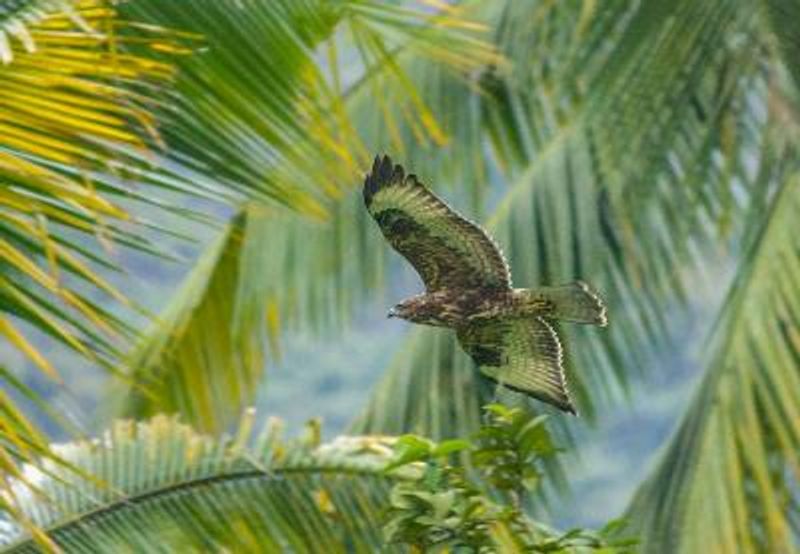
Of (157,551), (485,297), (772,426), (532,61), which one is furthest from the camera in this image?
(532,61)

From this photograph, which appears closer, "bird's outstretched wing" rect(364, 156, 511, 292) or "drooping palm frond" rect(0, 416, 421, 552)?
"bird's outstretched wing" rect(364, 156, 511, 292)

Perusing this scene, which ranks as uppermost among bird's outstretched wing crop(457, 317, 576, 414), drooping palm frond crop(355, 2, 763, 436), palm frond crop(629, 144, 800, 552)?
drooping palm frond crop(355, 2, 763, 436)

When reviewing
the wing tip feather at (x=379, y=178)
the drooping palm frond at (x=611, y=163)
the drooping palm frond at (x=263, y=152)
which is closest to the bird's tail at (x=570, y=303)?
the wing tip feather at (x=379, y=178)

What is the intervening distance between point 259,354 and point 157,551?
4.40 m

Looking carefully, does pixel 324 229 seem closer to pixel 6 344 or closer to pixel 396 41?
pixel 396 41

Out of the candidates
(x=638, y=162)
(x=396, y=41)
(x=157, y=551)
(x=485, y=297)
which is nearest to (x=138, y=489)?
(x=157, y=551)

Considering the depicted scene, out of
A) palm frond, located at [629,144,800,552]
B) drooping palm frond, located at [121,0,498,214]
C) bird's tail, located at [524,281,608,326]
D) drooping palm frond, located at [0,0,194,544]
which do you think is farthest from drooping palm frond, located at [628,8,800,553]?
bird's tail, located at [524,281,608,326]

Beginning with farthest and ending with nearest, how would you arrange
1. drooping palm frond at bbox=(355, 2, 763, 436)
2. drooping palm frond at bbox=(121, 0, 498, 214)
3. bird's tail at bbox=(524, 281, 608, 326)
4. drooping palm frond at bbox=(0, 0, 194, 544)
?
1. drooping palm frond at bbox=(355, 2, 763, 436)
2. drooping palm frond at bbox=(121, 0, 498, 214)
3. drooping palm frond at bbox=(0, 0, 194, 544)
4. bird's tail at bbox=(524, 281, 608, 326)

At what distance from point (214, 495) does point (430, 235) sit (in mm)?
3476

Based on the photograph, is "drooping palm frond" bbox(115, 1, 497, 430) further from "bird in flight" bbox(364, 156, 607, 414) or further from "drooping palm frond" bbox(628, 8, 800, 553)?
"drooping palm frond" bbox(628, 8, 800, 553)

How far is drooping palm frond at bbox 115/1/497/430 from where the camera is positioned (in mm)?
5246

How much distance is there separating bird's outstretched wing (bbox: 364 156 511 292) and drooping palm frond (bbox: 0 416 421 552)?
3079 mm

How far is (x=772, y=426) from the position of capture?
23.4ft

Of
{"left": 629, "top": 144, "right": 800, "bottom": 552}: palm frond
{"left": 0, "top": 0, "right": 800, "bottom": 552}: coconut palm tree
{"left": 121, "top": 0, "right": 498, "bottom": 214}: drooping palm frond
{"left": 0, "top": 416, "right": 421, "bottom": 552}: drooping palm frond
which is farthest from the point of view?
{"left": 629, "top": 144, "right": 800, "bottom": 552}: palm frond
